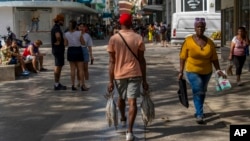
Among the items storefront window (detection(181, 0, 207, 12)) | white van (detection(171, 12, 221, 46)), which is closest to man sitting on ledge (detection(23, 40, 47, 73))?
white van (detection(171, 12, 221, 46))

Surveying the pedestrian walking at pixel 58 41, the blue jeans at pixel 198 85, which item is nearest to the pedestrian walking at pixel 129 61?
the blue jeans at pixel 198 85

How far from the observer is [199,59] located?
7695 millimetres

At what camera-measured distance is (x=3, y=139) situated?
7090mm

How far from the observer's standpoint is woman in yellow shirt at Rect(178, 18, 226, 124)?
7.63m

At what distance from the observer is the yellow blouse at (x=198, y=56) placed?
7630 millimetres

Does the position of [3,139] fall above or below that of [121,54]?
below

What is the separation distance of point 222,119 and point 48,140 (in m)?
2.90

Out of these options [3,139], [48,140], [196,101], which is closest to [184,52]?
[196,101]

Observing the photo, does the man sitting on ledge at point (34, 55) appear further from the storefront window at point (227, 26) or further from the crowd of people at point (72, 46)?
the storefront window at point (227, 26)

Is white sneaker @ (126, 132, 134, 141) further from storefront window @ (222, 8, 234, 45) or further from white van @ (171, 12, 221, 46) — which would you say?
white van @ (171, 12, 221, 46)

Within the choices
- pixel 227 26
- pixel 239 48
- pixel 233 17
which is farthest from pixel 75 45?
pixel 227 26

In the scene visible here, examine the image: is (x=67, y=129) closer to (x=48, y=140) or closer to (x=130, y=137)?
(x=48, y=140)

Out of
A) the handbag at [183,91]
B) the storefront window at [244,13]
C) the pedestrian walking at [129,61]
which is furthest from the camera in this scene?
the storefront window at [244,13]

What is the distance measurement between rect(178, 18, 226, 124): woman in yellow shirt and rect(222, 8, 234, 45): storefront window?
1052 cm
